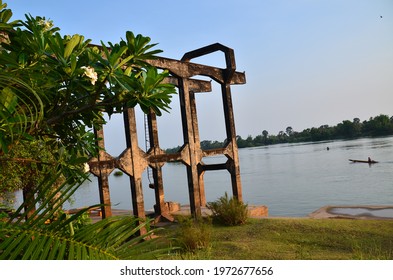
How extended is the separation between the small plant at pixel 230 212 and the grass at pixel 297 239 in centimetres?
19

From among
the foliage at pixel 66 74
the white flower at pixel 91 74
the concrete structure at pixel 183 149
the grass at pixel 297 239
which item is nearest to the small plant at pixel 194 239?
the grass at pixel 297 239

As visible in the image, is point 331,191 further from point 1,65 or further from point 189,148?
point 1,65

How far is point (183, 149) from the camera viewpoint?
28.0 ft

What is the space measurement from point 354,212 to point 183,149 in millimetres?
5518

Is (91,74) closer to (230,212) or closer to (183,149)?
(183,149)

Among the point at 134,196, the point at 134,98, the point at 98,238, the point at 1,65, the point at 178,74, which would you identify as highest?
the point at 178,74

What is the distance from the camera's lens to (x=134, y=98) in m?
2.32

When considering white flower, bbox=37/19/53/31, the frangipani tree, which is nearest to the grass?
the frangipani tree

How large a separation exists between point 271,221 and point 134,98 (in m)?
6.53

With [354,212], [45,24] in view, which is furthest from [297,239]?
[45,24]

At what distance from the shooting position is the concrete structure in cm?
717

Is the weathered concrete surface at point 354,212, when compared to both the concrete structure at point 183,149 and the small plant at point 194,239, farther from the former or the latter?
the small plant at point 194,239
